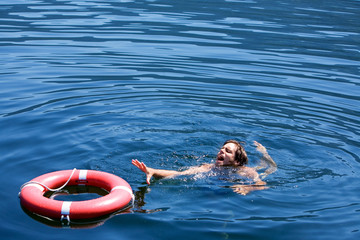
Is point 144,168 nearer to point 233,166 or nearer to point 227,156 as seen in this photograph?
point 227,156

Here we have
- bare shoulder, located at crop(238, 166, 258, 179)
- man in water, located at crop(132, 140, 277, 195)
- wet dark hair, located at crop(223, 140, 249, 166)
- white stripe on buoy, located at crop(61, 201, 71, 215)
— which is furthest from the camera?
wet dark hair, located at crop(223, 140, 249, 166)

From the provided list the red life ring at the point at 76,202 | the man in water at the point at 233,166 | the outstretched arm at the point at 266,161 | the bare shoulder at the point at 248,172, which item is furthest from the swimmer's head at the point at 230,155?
the red life ring at the point at 76,202

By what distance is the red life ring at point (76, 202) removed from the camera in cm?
565

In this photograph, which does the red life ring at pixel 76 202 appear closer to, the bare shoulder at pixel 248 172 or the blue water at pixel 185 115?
the blue water at pixel 185 115

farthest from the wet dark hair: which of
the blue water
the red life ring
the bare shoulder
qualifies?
the red life ring

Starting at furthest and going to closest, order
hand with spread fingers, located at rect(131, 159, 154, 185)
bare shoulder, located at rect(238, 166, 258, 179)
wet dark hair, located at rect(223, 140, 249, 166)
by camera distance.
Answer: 1. wet dark hair, located at rect(223, 140, 249, 166)
2. bare shoulder, located at rect(238, 166, 258, 179)
3. hand with spread fingers, located at rect(131, 159, 154, 185)

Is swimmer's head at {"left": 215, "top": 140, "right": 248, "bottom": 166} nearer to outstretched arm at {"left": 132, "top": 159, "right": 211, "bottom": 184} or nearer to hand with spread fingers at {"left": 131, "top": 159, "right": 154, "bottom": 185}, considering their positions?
outstretched arm at {"left": 132, "top": 159, "right": 211, "bottom": 184}

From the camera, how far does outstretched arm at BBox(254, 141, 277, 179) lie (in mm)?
7219

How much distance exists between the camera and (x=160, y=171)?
6859 millimetres

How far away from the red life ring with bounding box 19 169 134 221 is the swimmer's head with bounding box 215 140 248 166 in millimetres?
1527

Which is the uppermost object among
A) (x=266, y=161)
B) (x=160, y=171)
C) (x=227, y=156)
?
(x=227, y=156)

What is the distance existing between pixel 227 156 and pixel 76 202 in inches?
92.4

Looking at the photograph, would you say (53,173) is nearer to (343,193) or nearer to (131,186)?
(131,186)

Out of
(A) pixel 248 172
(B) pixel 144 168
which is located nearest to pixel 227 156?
(A) pixel 248 172
